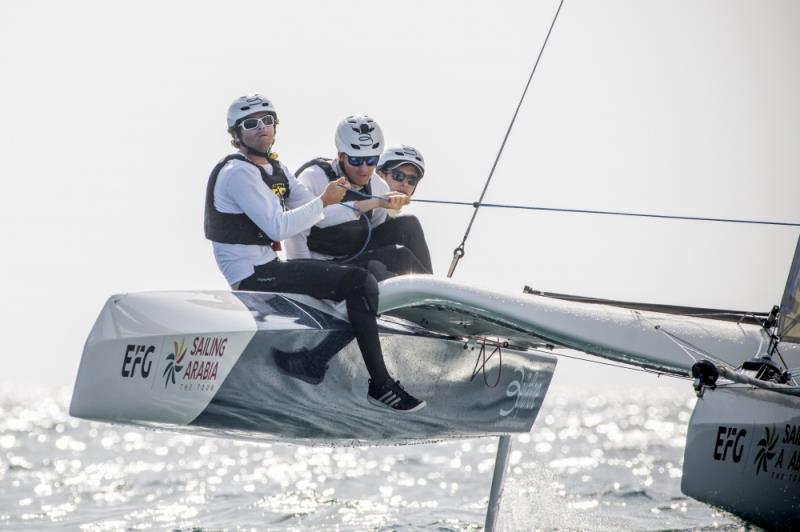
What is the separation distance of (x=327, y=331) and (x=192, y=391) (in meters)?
0.59

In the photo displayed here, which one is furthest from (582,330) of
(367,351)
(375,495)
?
(375,495)

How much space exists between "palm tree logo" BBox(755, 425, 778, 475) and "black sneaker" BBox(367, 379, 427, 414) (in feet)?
6.82

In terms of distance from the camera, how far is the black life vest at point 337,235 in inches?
203

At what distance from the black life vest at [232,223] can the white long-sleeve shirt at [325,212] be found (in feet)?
0.95

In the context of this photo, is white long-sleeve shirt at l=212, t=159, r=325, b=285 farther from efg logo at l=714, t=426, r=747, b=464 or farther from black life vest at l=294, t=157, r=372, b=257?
efg logo at l=714, t=426, r=747, b=464

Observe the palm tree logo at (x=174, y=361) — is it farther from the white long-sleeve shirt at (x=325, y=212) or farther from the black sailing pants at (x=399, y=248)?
the black sailing pants at (x=399, y=248)

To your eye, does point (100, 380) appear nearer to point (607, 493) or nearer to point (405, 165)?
point (405, 165)

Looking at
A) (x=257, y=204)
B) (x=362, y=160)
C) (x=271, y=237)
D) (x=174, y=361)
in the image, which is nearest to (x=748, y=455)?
(x=362, y=160)

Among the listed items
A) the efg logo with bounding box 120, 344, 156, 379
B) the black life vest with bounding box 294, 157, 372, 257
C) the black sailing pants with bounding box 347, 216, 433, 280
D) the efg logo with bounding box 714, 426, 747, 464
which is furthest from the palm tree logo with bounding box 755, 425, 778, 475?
the efg logo with bounding box 120, 344, 156, 379

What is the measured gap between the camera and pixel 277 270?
15.9 ft

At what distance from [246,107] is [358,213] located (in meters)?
0.66

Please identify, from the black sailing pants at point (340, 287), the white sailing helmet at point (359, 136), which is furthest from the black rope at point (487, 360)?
the white sailing helmet at point (359, 136)

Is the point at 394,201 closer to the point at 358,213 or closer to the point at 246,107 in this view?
the point at 358,213

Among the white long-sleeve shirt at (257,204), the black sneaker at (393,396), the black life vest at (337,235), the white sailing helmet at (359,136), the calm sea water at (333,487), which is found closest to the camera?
the white long-sleeve shirt at (257,204)
